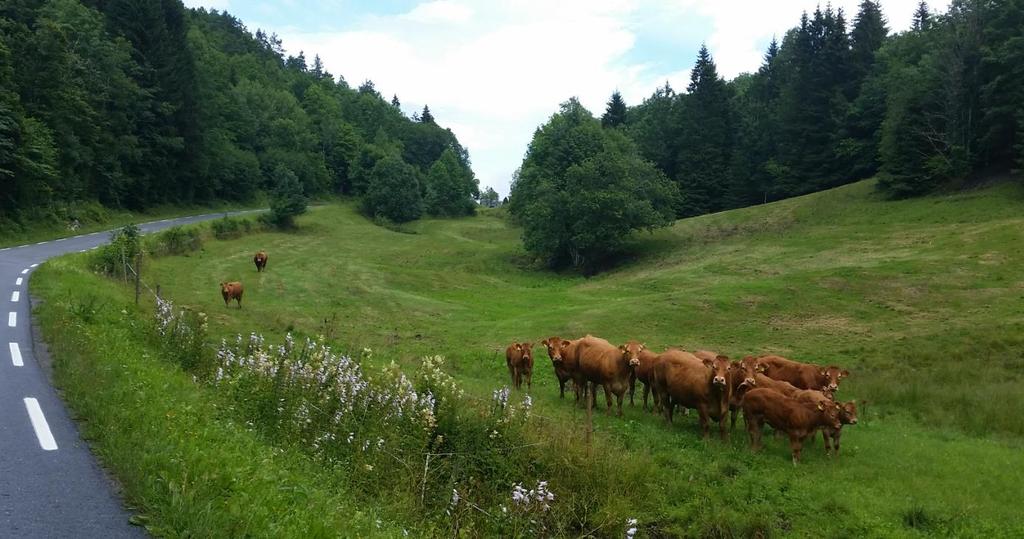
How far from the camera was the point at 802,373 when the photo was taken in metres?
16.3

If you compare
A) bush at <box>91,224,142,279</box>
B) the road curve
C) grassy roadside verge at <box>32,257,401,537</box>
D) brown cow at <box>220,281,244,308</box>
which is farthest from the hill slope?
the road curve

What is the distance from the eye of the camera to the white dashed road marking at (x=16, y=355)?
11.2 meters

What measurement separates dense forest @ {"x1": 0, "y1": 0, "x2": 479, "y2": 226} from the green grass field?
12637 mm

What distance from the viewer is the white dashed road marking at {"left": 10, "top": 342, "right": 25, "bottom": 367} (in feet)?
36.8

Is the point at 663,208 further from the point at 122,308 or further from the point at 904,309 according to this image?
the point at 122,308

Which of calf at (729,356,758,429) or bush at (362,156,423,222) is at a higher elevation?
bush at (362,156,423,222)

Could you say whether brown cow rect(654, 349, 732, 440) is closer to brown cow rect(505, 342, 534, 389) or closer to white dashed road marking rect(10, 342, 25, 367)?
brown cow rect(505, 342, 534, 389)

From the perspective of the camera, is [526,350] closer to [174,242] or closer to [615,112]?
[174,242]

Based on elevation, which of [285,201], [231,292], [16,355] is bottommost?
[231,292]

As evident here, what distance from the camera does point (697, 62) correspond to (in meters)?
83.0

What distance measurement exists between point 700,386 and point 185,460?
10.3 m

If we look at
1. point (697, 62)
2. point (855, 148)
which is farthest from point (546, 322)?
point (697, 62)

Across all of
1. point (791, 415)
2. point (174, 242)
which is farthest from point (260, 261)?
point (791, 415)

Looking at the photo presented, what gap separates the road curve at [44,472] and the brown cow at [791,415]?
1107 centimetres
